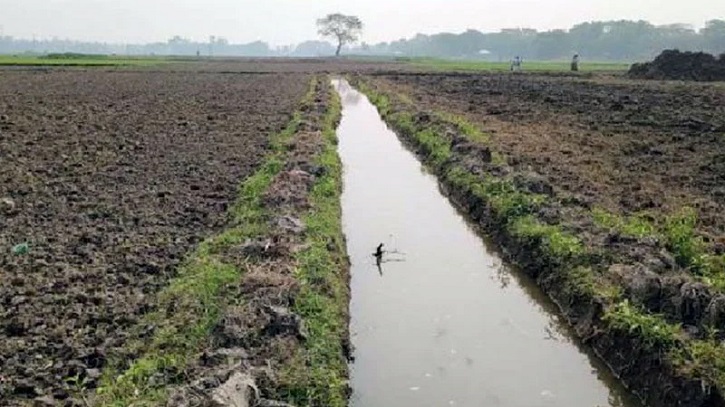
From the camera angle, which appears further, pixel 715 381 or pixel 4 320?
pixel 4 320

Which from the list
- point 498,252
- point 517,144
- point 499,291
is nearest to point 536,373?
point 499,291

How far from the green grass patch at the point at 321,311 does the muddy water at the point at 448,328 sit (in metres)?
0.32

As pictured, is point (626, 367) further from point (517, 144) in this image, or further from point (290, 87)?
point (290, 87)

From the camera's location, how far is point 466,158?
1720cm

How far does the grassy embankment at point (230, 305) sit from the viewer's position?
6.34 m

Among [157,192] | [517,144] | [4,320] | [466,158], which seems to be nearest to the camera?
[4,320]

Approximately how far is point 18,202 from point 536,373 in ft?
30.8

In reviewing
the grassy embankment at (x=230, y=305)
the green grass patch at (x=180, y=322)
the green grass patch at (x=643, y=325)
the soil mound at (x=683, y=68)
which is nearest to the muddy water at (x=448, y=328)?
the grassy embankment at (x=230, y=305)

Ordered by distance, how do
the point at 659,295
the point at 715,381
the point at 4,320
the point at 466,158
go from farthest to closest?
the point at 466,158, the point at 659,295, the point at 4,320, the point at 715,381

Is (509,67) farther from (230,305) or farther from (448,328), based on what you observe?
(230,305)

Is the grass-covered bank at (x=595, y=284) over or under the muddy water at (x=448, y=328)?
over

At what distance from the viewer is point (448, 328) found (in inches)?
341

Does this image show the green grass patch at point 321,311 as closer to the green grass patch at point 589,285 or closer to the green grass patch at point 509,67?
the green grass patch at point 589,285

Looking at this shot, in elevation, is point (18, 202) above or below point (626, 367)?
above
